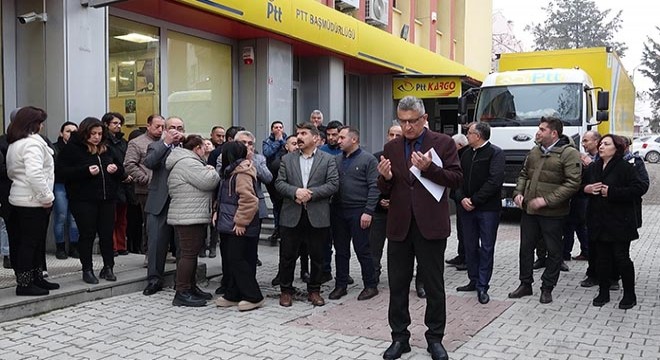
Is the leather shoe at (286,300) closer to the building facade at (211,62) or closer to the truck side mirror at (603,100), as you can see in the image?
the building facade at (211,62)

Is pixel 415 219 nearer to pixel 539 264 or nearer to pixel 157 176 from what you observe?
pixel 157 176

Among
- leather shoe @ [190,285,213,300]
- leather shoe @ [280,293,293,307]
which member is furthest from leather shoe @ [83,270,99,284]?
leather shoe @ [280,293,293,307]

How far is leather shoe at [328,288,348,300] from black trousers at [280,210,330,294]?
240 mm

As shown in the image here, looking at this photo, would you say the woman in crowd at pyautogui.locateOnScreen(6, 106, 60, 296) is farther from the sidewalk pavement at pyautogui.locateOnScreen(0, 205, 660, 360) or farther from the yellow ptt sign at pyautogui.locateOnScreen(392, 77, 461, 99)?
the yellow ptt sign at pyautogui.locateOnScreen(392, 77, 461, 99)

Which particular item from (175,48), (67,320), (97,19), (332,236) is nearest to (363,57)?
(175,48)

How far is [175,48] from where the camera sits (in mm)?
11609

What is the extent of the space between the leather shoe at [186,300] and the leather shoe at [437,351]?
262 centimetres

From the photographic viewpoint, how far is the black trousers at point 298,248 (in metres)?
6.62

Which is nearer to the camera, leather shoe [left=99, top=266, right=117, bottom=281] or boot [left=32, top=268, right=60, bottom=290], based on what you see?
boot [left=32, top=268, right=60, bottom=290]

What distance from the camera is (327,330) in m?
5.72

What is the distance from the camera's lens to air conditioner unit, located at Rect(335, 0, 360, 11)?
53.6 feet

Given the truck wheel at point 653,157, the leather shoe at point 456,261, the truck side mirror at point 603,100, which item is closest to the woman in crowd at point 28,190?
the leather shoe at point 456,261

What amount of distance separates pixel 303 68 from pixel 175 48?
407 cm

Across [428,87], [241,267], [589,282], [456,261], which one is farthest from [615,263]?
[428,87]
